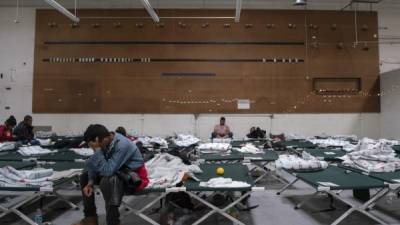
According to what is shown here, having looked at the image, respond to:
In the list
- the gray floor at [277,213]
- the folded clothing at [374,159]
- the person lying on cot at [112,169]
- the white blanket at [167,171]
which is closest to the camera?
the person lying on cot at [112,169]

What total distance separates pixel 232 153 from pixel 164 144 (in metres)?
1.55

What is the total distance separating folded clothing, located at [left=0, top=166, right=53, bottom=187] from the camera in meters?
3.29

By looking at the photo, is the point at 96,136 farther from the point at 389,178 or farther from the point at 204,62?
the point at 204,62

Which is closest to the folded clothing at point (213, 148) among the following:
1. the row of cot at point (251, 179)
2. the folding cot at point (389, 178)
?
the row of cot at point (251, 179)

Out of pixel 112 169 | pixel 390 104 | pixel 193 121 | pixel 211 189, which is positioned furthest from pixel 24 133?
pixel 390 104

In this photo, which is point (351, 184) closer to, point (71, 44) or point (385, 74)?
point (385, 74)

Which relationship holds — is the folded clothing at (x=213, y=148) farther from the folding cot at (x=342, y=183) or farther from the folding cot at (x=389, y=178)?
the folding cot at (x=389, y=178)

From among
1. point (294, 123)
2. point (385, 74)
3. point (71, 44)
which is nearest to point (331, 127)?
point (294, 123)

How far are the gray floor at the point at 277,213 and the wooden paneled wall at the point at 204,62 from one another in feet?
17.7

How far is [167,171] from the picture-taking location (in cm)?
368

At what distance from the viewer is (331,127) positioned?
998 centimetres

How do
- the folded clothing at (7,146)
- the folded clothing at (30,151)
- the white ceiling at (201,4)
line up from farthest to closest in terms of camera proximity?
the white ceiling at (201,4), the folded clothing at (7,146), the folded clothing at (30,151)

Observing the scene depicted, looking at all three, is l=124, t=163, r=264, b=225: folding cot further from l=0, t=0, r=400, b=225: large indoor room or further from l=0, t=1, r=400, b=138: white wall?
l=0, t=1, r=400, b=138: white wall

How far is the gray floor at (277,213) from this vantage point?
12.4 ft
